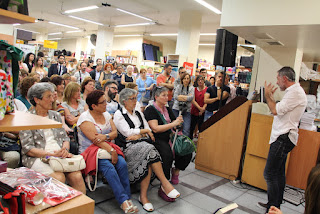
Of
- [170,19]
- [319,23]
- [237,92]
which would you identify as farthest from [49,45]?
[319,23]

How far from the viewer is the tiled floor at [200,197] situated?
2748 mm

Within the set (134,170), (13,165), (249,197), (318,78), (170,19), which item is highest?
(170,19)

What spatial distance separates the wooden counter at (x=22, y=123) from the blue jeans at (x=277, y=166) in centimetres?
230

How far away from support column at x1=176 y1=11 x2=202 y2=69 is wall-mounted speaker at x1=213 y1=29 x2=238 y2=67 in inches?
158

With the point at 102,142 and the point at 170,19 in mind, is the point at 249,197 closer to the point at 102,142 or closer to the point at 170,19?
the point at 102,142

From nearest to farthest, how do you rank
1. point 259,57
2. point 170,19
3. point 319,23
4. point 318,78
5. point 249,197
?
point 319,23
point 249,197
point 259,57
point 318,78
point 170,19

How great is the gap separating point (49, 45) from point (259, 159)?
392 inches

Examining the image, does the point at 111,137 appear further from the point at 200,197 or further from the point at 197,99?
the point at 197,99

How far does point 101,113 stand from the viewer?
9.43ft

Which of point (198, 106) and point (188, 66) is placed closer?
point (198, 106)

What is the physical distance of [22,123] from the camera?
47.4 inches

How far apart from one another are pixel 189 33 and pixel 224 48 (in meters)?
4.25

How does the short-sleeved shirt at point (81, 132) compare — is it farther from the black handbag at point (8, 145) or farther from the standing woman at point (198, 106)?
the standing woman at point (198, 106)

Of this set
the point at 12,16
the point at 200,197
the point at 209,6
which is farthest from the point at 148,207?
the point at 209,6
